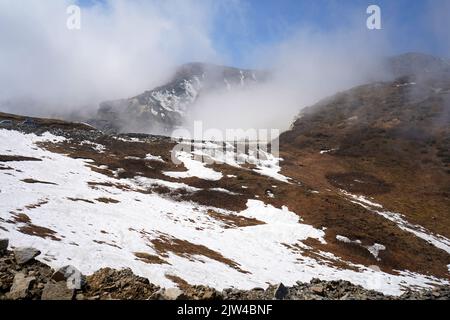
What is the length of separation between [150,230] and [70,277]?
61.0 ft

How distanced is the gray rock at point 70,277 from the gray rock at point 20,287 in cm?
73

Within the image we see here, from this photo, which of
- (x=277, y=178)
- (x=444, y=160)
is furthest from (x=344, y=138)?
(x=277, y=178)

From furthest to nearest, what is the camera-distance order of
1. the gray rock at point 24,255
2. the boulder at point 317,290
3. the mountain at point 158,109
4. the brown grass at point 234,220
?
the mountain at point 158,109
the brown grass at point 234,220
the boulder at point 317,290
the gray rock at point 24,255

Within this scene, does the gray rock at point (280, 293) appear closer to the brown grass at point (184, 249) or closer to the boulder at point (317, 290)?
the boulder at point (317, 290)

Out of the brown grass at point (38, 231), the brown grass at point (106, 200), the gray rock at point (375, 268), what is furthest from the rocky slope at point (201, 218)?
the gray rock at point (375, 268)

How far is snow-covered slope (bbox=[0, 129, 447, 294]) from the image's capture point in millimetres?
20688

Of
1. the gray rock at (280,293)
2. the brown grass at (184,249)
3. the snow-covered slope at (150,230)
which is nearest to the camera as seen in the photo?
the gray rock at (280,293)

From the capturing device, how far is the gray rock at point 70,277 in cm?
1134

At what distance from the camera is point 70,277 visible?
11.6 m

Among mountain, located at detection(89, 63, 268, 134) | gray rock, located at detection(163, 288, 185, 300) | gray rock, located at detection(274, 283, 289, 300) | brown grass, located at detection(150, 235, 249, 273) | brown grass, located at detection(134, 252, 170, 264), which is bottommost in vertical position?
brown grass, located at detection(150, 235, 249, 273)

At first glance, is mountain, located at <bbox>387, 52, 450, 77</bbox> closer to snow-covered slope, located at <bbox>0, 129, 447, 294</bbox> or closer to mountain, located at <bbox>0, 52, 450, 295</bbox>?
mountain, located at <bbox>0, 52, 450, 295</bbox>

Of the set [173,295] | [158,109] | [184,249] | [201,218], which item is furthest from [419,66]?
[173,295]

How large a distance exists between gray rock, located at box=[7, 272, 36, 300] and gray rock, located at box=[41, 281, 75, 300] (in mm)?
481

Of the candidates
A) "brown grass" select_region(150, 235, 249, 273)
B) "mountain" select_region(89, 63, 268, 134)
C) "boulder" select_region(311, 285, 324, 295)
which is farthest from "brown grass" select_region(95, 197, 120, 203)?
"mountain" select_region(89, 63, 268, 134)
